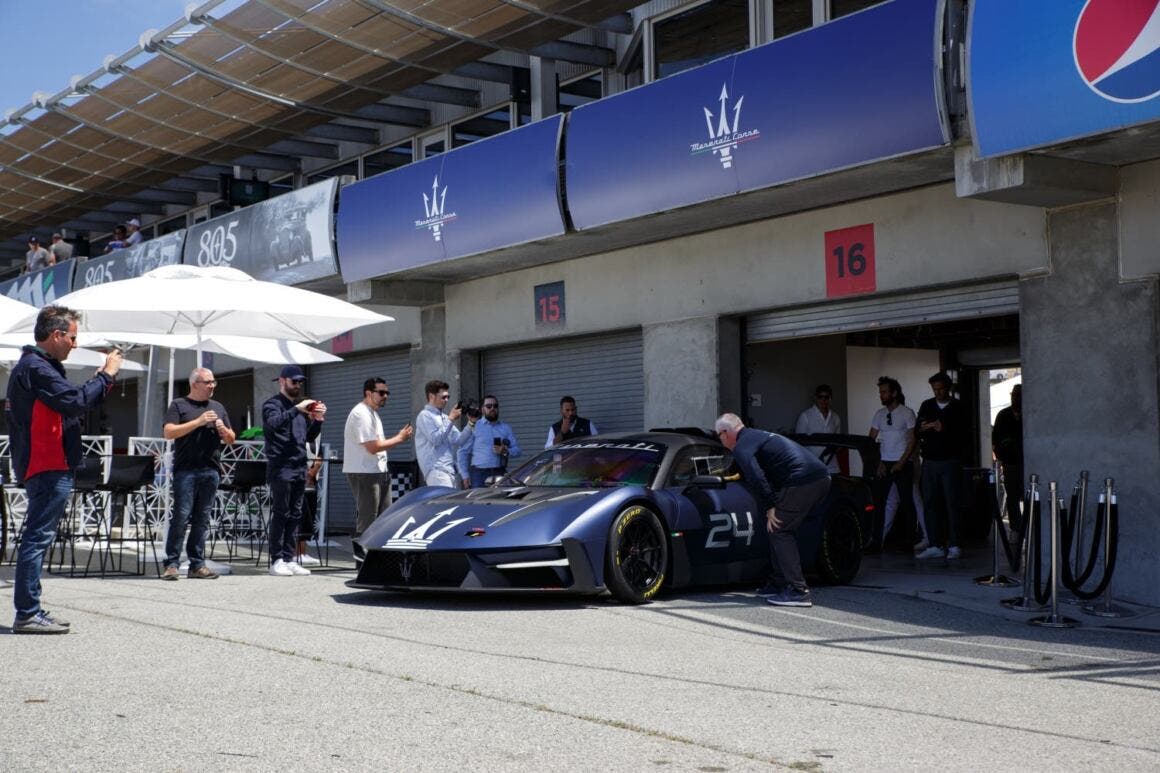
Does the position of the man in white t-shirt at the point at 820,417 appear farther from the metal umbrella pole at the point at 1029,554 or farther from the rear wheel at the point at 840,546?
the metal umbrella pole at the point at 1029,554

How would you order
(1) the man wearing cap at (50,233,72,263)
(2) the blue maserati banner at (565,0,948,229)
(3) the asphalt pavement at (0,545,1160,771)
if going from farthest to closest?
(1) the man wearing cap at (50,233,72,263) < (2) the blue maserati banner at (565,0,948,229) < (3) the asphalt pavement at (0,545,1160,771)

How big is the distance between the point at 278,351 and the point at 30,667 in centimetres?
961

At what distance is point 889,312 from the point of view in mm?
13156

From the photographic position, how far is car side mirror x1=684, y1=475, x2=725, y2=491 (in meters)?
9.84

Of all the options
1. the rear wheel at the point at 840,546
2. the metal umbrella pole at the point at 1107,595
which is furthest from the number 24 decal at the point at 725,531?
the metal umbrella pole at the point at 1107,595

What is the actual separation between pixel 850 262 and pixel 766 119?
1.98m

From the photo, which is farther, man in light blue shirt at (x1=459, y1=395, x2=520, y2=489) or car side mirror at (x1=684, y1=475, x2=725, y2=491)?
man in light blue shirt at (x1=459, y1=395, x2=520, y2=489)

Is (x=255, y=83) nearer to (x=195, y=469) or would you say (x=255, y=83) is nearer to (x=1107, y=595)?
(x=195, y=469)

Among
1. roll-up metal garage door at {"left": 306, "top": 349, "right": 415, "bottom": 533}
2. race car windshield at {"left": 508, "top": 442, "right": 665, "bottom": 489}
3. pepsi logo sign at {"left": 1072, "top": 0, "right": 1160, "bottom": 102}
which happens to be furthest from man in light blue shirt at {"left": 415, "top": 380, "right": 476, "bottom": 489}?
roll-up metal garage door at {"left": 306, "top": 349, "right": 415, "bottom": 533}

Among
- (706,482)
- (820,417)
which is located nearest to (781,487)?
(706,482)

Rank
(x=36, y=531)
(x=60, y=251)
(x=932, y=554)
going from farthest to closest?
1. (x=60, y=251)
2. (x=932, y=554)
3. (x=36, y=531)

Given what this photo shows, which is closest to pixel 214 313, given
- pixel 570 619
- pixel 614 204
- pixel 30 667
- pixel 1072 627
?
pixel 614 204

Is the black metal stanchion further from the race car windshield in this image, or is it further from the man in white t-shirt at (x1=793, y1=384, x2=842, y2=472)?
the man in white t-shirt at (x1=793, y1=384, x2=842, y2=472)

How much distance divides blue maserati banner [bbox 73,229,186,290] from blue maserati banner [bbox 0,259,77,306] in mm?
499
